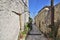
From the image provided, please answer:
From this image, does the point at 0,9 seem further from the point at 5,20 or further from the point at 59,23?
the point at 59,23

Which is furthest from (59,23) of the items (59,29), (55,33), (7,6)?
(7,6)

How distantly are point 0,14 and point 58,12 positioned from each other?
3.24m

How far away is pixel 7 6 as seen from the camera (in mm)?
3740

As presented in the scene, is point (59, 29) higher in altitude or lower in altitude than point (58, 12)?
lower

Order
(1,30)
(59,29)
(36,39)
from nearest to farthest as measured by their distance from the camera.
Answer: (1,30)
(59,29)
(36,39)

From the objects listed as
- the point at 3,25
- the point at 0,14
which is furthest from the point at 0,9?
the point at 3,25

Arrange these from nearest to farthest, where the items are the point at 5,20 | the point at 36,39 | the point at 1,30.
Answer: the point at 1,30
the point at 5,20
the point at 36,39

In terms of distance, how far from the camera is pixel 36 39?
852cm

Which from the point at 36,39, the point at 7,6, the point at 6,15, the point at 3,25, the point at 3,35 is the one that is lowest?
the point at 36,39

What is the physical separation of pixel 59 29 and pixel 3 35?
2.96 metres

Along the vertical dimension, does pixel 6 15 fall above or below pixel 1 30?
above

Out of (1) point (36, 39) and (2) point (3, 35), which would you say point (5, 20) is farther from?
(1) point (36, 39)

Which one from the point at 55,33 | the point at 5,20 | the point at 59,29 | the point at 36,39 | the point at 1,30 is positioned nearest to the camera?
the point at 1,30

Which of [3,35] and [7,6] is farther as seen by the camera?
[7,6]
